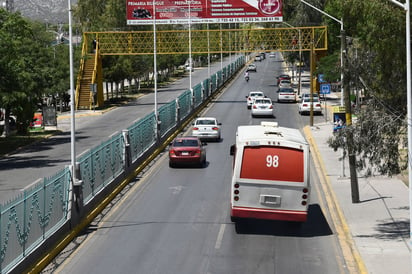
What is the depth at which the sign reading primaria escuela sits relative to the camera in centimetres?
6184

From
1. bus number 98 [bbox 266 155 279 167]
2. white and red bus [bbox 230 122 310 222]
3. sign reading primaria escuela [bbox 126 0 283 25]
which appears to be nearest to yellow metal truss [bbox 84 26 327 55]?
sign reading primaria escuela [bbox 126 0 283 25]

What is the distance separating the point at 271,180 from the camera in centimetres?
1864

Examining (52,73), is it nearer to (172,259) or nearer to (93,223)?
(93,223)

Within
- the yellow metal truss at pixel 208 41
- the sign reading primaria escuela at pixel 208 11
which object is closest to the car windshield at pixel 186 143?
the yellow metal truss at pixel 208 41

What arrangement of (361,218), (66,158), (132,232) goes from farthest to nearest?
1. (66,158)
2. (361,218)
3. (132,232)

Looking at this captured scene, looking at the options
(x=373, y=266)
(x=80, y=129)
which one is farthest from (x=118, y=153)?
(x=80, y=129)

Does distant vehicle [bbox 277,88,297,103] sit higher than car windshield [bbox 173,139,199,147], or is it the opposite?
distant vehicle [bbox 277,88,297,103]

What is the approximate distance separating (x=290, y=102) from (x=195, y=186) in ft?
128

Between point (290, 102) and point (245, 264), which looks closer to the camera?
point (245, 264)

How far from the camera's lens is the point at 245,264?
16.2m

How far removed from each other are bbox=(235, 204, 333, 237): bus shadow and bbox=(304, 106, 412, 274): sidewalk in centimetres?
62

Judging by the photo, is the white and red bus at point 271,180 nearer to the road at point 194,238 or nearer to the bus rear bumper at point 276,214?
the bus rear bumper at point 276,214

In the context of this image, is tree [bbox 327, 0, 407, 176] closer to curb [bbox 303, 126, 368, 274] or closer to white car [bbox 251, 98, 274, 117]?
curb [bbox 303, 126, 368, 274]

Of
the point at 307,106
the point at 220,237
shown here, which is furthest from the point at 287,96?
the point at 220,237
